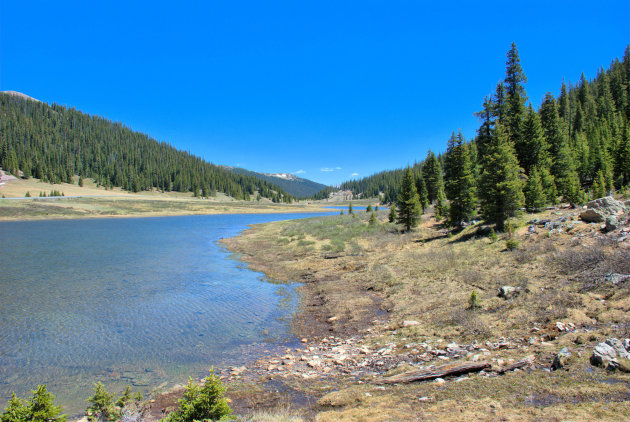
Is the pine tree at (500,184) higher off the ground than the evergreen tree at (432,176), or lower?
lower

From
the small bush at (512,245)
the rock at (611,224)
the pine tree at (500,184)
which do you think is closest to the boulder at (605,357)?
the rock at (611,224)

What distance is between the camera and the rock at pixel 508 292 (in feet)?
43.3

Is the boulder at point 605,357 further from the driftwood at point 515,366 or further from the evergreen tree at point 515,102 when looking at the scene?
the evergreen tree at point 515,102

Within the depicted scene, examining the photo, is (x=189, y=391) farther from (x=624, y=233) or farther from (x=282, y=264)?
(x=282, y=264)

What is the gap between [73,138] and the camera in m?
173

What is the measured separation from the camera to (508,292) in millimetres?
13359

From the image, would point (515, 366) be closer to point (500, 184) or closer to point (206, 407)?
point (206, 407)

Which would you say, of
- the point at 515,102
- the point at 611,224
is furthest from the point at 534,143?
the point at 611,224

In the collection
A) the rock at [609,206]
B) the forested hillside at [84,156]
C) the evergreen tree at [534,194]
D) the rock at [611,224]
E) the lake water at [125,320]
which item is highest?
the forested hillside at [84,156]

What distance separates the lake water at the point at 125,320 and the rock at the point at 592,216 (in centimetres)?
1839

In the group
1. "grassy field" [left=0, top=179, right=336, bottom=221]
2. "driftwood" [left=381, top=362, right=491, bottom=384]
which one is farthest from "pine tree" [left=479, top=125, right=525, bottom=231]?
"grassy field" [left=0, top=179, right=336, bottom=221]

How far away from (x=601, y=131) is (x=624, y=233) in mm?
63501

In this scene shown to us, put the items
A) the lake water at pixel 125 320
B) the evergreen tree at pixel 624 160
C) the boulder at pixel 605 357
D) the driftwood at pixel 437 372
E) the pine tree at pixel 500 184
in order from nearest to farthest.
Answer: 1. the boulder at pixel 605 357
2. the driftwood at pixel 437 372
3. the lake water at pixel 125 320
4. the pine tree at pixel 500 184
5. the evergreen tree at pixel 624 160

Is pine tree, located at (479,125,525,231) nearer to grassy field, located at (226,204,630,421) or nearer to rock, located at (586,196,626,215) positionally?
grassy field, located at (226,204,630,421)
